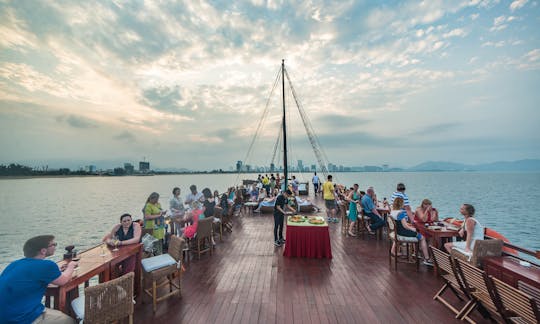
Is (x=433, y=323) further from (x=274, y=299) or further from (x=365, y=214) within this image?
(x=365, y=214)

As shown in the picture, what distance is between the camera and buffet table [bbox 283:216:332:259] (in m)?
4.89

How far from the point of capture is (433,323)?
107 inches

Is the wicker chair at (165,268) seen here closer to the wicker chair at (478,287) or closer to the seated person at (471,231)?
the wicker chair at (478,287)

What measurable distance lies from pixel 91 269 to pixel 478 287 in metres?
4.73

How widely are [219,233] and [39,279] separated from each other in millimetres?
5036

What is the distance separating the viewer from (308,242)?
4.91 meters

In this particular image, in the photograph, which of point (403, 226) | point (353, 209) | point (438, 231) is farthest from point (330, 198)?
point (438, 231)

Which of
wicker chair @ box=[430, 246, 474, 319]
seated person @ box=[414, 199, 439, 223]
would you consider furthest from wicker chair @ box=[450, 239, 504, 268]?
seated person @ box=[414, 199, 439, 223]

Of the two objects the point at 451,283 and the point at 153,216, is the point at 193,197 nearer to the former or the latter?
the point at 153,216

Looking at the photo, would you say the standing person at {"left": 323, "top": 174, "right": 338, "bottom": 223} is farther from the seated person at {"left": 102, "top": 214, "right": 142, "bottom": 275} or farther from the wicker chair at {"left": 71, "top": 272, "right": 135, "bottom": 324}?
the wicker chair at {"left": 71, "top": 272, "right": 135, "bottom": 324}

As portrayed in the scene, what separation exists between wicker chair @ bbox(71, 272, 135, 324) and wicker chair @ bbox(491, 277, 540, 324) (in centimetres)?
390

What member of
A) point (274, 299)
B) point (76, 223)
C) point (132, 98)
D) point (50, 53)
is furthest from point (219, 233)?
point (76, 223)

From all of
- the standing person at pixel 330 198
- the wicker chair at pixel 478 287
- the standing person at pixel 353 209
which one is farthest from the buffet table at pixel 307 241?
the standing person at pixel 330 198

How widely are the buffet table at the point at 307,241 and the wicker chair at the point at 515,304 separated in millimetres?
2860
